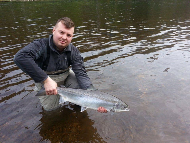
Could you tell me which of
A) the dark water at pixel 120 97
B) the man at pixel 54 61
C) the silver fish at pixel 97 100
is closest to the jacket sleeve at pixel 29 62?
the man at pixel 54 61

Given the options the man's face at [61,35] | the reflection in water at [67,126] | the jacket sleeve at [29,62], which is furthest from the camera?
the reflection in water at [67,126]

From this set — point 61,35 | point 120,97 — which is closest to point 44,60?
point 61,35

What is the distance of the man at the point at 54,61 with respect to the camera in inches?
186

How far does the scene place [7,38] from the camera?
50.0 ft

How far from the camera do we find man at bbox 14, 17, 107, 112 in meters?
4.73

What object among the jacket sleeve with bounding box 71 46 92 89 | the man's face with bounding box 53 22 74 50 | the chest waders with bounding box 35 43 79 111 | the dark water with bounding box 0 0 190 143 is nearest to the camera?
the man's face with bounding box 53 22 74 50

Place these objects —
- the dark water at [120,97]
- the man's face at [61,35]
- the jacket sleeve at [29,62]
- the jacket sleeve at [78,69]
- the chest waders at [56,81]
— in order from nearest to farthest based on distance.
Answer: the jacket sleeve at [29,62] < the man's face at [61,35] < the dark water at [120,97] < the jacket sleeve at [78,69] < the chest waders at [56,81]

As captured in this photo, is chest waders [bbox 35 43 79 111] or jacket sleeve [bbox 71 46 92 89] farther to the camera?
chest waders [bbox 35 43 79 111]

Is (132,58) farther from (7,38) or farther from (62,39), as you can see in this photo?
(7,38)

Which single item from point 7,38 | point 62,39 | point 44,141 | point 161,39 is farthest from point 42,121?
point 161,39

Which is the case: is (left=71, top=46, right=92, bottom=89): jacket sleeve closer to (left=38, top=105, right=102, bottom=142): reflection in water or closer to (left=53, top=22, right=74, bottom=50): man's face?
(left=53, top=22, right=74, bottom=50): man's face

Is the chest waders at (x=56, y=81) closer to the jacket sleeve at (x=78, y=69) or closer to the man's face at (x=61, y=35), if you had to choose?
the jacket sleeve at (x=78, y=69)

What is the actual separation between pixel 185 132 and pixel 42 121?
15.3ft

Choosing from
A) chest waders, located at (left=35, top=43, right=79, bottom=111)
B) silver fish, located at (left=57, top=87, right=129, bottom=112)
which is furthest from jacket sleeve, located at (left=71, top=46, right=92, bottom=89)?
silver fish, located at (left=57, top=87, right=129, bottom=112)
